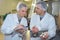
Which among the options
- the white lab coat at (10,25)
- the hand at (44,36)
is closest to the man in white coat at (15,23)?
the white lab coat at (10,25)

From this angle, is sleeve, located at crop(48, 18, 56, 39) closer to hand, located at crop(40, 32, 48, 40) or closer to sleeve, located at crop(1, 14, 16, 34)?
hand, located at crop(40, 32, 48, 40)

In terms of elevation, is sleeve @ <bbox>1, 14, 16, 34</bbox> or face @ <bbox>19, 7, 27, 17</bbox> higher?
face @ <bbox>19, 7, 27, 17</bbox>

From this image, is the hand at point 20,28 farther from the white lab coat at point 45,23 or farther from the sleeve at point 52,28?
the sleeve at point 52,28

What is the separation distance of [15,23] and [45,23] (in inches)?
8.6

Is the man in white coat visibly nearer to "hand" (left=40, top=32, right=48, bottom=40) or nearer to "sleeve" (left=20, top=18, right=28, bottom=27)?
"sleeve" (left=20, top=18, right=28, bottom=27)

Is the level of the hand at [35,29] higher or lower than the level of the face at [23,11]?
lower

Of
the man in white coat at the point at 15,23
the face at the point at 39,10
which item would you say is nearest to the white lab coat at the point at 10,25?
the man in white coat at the point at 15,23

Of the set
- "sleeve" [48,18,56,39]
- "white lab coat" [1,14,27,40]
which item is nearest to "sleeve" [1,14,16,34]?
"white lab coat" [1,14,27,40]

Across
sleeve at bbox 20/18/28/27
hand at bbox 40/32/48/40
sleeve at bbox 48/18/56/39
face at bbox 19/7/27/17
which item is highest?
face at bbox 19/7/27/17

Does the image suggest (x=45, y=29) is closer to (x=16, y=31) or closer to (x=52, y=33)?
(x=52, y=33)

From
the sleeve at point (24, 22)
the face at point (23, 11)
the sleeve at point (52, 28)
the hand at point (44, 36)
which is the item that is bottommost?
the hand at point (44, 36)

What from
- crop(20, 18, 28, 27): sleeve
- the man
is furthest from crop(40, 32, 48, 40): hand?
crop(20, 18, 28, 27): sleeve

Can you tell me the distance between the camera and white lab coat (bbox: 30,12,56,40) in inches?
49.2

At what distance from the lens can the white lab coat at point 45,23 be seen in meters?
1.25
